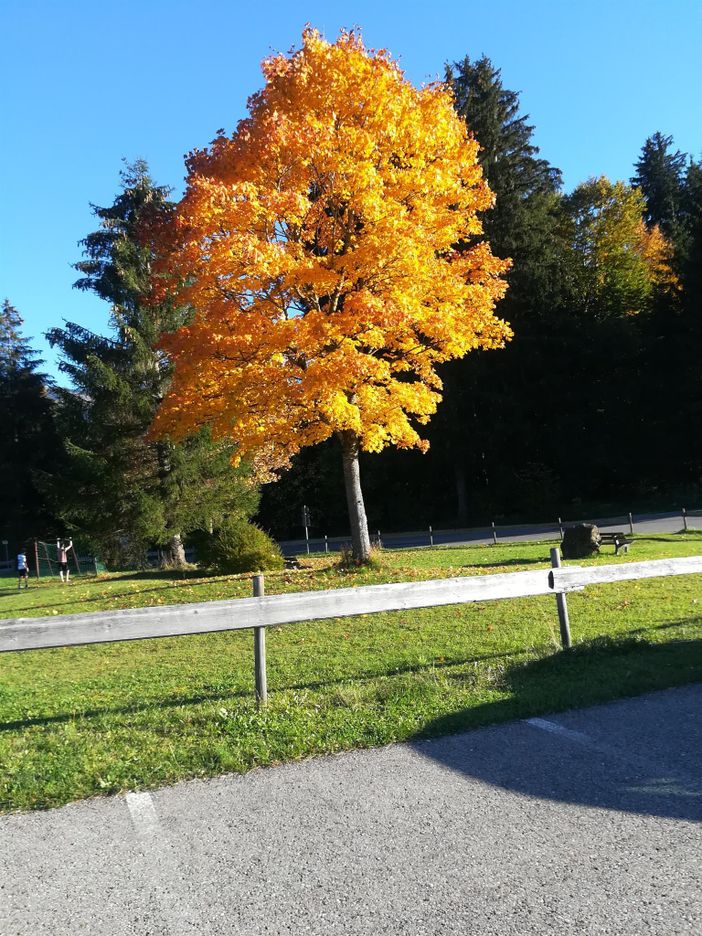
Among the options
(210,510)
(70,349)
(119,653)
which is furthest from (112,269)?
(119,653)

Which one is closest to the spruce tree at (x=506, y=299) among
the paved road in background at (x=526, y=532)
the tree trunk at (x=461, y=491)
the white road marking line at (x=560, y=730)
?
the tree trunk at (x=461, y=491)

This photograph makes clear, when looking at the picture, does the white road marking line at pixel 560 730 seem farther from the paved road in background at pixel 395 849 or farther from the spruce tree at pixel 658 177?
the spruce tree at pixel 658 177

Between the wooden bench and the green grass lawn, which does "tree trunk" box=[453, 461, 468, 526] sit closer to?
the wooden bench

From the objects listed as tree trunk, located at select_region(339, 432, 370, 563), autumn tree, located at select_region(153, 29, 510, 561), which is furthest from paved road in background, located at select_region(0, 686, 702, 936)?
tree trunk, located at select_region(339, 432, 370, 563)

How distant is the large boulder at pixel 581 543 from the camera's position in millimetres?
18469

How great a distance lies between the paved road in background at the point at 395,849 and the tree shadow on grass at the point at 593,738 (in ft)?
0.06

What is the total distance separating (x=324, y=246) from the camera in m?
15.1

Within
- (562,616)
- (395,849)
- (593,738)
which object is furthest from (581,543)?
(395,849)

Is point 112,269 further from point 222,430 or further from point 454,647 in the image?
point 454,647

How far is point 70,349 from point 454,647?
2607cm

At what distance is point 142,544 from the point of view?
94.2 ft

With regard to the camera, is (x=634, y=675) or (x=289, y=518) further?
(x=289, y=518)

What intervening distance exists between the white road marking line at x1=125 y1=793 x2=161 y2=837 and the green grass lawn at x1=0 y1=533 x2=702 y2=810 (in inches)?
7.6

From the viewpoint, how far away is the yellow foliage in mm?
13781
